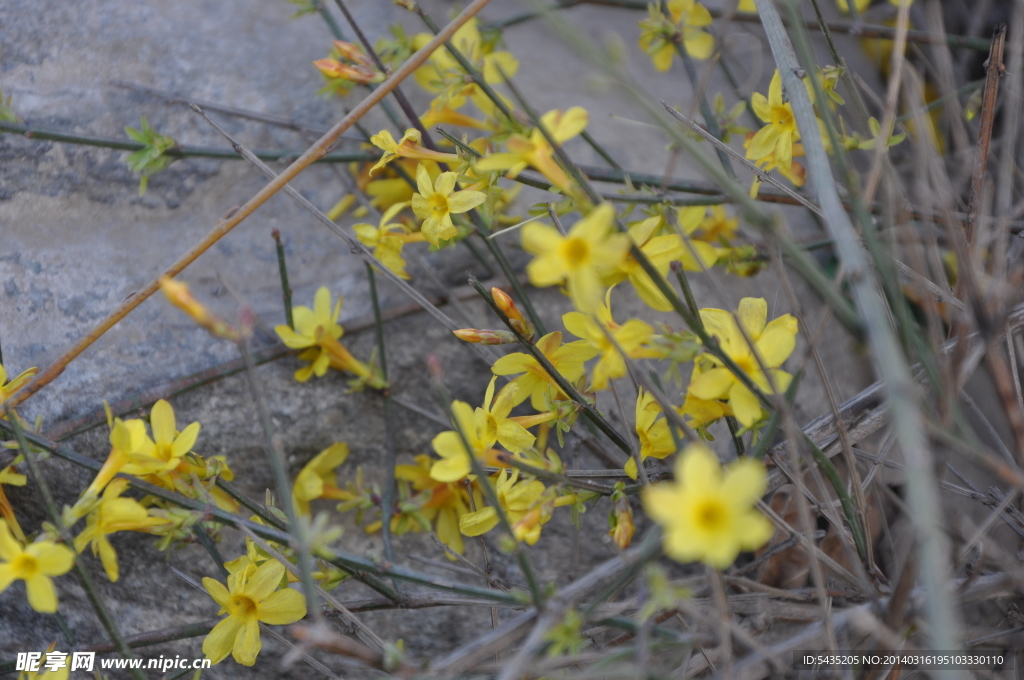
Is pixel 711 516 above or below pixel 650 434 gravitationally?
below

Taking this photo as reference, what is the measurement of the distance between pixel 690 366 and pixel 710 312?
0.60 m

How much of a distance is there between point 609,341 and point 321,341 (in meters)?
0.71

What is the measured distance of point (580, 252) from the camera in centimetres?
→ 79

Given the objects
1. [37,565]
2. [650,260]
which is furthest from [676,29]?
[37,565]

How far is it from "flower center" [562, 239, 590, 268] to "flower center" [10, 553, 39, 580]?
0.78 meters

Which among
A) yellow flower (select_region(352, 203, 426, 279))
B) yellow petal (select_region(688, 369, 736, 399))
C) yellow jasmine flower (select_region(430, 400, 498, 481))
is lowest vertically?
yellow jasmine flower (select_region(430, 400, 498, 481))

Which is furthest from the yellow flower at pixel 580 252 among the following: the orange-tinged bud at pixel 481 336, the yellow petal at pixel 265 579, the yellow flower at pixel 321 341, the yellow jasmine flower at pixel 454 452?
the yellow flower at pixel 321 341

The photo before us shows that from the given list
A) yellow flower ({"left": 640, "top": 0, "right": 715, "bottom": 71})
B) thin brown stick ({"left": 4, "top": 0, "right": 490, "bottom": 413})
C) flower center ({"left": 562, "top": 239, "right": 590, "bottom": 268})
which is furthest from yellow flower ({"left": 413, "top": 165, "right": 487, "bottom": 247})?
yellow flower ({"left": 640, "top": 0, "right": 715, "bottom": 71})

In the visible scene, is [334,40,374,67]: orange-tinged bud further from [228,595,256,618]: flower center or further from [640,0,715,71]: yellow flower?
[228,595,256,618]: flower center

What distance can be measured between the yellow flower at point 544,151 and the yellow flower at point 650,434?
0.36 metres

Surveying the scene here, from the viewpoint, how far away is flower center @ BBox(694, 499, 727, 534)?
662 mm

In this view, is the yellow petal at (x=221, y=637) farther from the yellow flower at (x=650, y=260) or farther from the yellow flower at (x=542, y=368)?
the yellow flower at (x=650, y=260)

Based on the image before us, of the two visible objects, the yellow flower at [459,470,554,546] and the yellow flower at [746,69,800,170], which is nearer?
the yellow flower at [459,470,554,546]

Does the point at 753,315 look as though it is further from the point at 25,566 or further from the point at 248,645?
the point at 25,566
